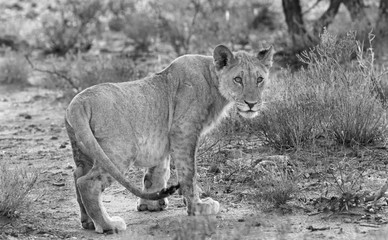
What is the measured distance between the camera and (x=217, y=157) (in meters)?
8.20

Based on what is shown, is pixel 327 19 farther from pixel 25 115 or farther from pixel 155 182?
pixel 155 182

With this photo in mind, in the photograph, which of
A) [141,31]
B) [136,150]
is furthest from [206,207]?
[141,31]

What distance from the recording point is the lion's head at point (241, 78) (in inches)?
259

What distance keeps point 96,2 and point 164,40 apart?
7.54 feet

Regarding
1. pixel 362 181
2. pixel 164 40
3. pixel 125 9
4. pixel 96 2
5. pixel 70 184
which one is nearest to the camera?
pixel 362 181

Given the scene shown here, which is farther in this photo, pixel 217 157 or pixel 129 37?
pixel 129 37

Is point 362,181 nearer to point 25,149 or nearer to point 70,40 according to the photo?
point 25,149

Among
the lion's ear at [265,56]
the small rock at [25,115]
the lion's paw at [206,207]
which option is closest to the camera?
the lion's paw at [206,207]

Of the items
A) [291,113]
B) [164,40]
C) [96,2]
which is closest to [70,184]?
[291,113]

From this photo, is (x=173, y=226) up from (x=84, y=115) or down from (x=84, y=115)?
down

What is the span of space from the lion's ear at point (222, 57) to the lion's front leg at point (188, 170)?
0.71 metres

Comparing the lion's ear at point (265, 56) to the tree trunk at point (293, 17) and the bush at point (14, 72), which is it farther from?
the bush at point (14, 72)

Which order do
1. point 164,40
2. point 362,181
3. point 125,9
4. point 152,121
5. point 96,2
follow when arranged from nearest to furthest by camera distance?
point 152,121 < point 362,181 < point 164,40 < point 96,2 < point 125,9

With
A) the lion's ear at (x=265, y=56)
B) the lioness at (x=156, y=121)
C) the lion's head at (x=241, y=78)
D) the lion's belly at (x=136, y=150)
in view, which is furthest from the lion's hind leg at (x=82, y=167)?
the lion's ear at (x=265, y=56)
